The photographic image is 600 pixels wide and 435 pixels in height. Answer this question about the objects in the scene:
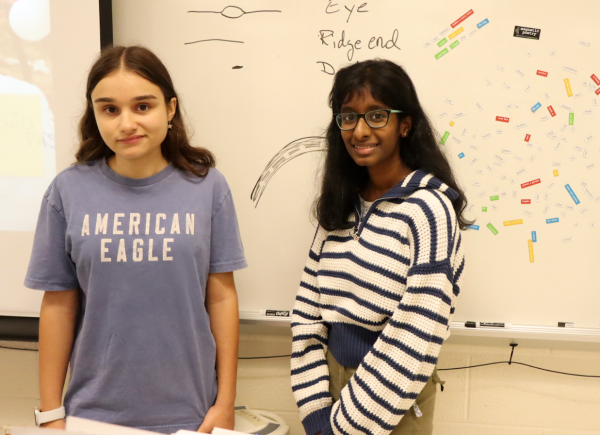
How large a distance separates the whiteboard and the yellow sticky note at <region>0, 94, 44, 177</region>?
383 mm

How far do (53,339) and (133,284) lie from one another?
0.82ft

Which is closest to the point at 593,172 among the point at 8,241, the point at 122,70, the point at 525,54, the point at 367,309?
the point at 525,54

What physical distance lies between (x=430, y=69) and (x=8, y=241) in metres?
1.44

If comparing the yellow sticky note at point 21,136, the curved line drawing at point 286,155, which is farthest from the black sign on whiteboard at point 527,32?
the yellow sticky note at point 21,136

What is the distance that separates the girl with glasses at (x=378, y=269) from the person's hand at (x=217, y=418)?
174 millimetres

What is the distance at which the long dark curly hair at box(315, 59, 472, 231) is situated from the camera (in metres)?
1.03

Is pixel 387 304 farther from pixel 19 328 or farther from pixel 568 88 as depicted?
pixel 19 328

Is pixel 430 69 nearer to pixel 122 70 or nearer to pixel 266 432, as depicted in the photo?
pixel 122 70

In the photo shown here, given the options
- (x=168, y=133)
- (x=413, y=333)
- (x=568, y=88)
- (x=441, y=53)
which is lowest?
(x=413, y=333)

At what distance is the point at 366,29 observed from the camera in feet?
4.68

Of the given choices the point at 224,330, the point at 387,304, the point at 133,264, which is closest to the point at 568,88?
the point at 387,304

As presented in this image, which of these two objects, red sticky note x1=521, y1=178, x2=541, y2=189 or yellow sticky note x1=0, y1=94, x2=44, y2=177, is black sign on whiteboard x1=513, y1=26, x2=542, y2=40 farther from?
yellow sticky note x1=0, y1=94, x2=44, y2=177

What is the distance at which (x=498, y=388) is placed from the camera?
1.54 metres

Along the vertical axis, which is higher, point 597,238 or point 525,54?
point 525,54
